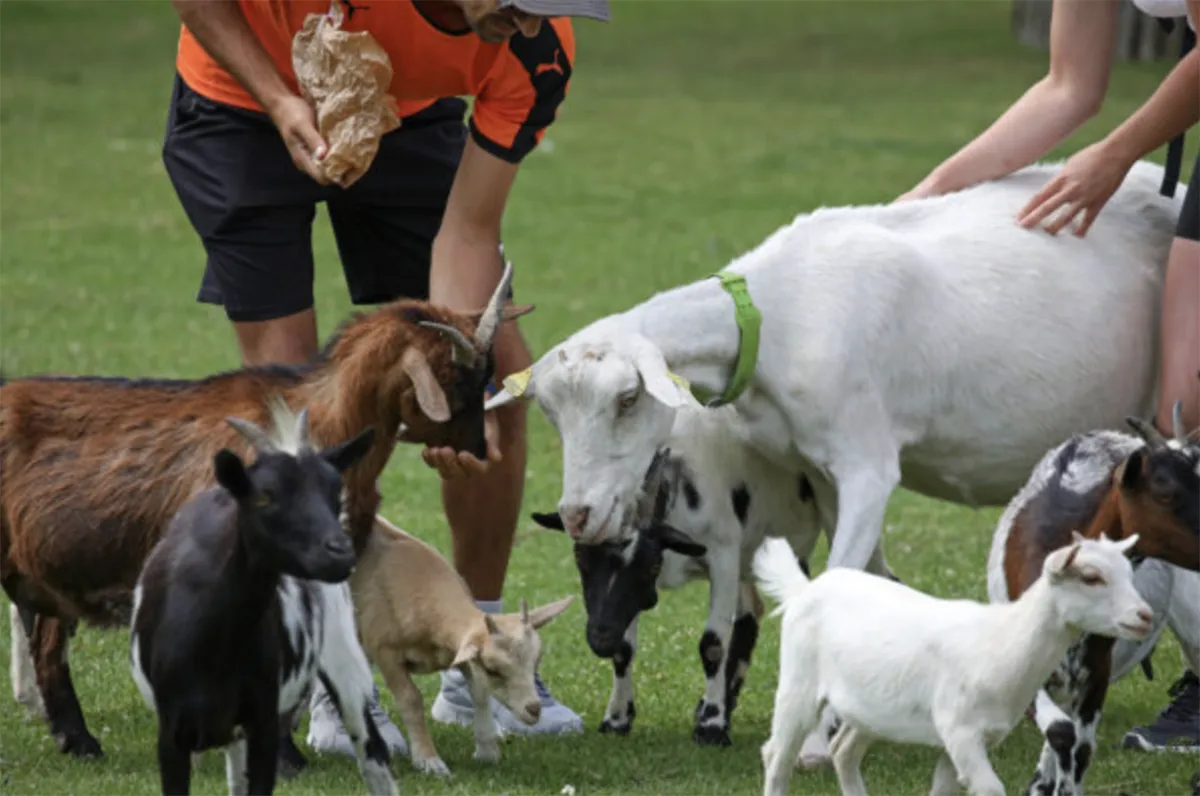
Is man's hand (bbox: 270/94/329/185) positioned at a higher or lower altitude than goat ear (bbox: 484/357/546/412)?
higher

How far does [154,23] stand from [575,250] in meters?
17.4

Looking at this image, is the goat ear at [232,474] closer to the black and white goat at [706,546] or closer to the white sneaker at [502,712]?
the black and white goat at [706,546]

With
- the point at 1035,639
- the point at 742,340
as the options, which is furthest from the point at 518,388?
the point at 1035,639

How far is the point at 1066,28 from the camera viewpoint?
8555 millimetres

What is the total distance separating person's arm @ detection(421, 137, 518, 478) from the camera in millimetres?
8023

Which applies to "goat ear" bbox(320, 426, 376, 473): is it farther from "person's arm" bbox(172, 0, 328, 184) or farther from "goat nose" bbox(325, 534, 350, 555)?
"person's arm" bbox(172, 0, 328, 184)

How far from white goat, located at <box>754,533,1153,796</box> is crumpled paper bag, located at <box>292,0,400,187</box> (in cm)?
198

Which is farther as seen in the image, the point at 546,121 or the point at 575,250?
the point at 575,250

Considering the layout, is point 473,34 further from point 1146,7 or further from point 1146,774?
point 1146,774

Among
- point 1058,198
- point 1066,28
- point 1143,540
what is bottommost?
point 1143,540

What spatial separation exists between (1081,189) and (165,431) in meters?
3.23

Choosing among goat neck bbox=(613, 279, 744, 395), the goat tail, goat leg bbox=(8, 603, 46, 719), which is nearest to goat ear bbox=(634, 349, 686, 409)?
goat neck bbox=(613, 279, 744, 395)

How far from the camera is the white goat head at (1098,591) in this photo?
231 inches

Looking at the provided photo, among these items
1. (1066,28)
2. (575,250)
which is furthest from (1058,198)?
(575,250)
